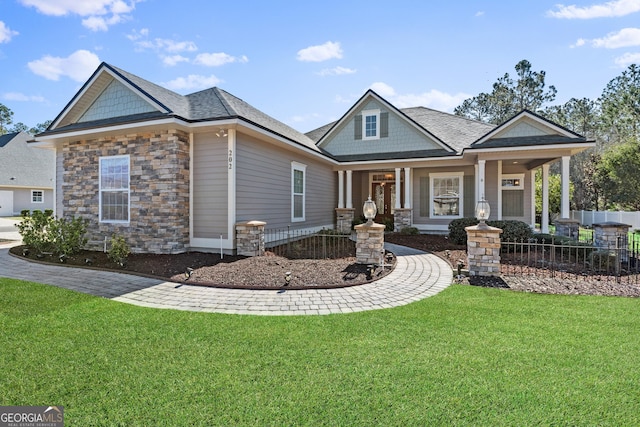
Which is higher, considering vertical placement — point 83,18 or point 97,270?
point 83,18

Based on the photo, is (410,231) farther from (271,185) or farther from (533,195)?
(271,185)

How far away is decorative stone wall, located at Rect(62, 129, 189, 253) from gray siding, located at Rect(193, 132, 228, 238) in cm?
26

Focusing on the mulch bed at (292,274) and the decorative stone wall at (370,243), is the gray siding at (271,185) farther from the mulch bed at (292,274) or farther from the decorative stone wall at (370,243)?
the decorative stone wall at (370,243)

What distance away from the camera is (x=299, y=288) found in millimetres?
5887

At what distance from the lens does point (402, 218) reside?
14.4 metres

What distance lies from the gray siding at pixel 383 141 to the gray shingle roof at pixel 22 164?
26.0 metres

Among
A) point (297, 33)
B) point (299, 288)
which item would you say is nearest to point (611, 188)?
point (297, 33)

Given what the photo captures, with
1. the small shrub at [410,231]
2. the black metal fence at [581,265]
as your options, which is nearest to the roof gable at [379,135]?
the small shrub at [410,231]

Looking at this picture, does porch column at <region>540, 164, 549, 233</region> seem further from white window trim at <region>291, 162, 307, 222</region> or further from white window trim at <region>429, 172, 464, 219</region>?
white window trim at <region>291, 162, 307, 222</region>

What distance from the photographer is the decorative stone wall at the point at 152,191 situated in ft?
28.1

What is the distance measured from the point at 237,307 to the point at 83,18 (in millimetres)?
9690

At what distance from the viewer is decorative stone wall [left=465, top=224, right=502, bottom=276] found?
692cm

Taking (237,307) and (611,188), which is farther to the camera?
(611,188)

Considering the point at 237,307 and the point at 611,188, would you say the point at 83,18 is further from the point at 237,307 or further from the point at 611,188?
the point at 611,188
